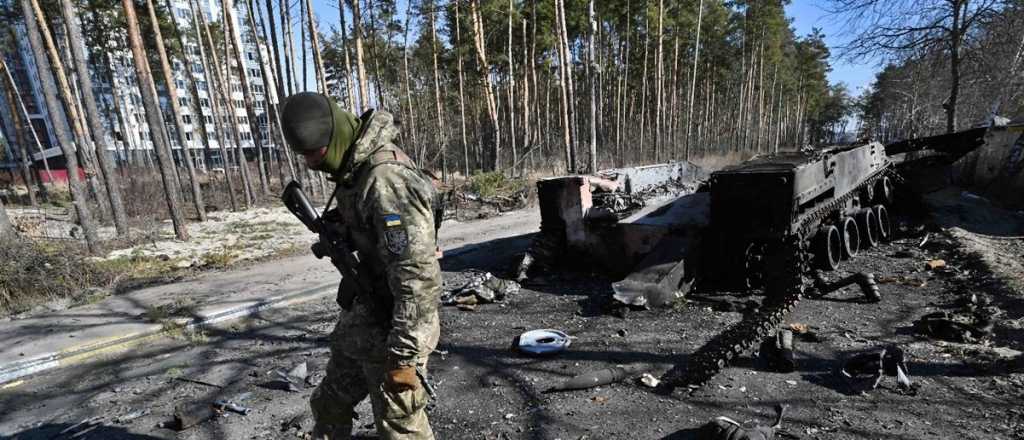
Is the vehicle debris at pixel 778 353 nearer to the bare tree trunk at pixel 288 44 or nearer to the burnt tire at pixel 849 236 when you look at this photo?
the burnt tire at pixel 849 236

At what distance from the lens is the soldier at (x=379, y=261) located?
2006 mm

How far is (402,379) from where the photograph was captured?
2.05 meters

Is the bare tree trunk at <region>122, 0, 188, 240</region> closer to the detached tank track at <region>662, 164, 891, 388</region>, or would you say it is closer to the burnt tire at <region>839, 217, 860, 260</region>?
the detached tank track at <region>662, 164, 891, 388</region>

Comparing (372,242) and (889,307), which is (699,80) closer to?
(889,307)

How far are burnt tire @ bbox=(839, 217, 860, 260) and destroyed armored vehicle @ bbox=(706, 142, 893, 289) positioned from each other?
11mm

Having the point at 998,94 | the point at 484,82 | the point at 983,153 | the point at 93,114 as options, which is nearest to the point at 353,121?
the point at 93,114

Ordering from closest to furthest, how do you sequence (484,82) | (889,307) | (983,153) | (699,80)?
(889,307), (983,153), (484,82), (699,80)

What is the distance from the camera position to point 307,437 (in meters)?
3.04

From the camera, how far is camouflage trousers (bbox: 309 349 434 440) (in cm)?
212

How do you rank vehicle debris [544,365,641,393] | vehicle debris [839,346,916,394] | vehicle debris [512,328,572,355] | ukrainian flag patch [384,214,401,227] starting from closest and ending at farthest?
ukrainian flag patch [384,214,401,227]
vehicle debris [839,346,916,394]
vehicle debris [544,365,641,393]
vehicle debris [512,328,572,355]

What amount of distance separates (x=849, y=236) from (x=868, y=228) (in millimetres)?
552

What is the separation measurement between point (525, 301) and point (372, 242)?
3.83 metres

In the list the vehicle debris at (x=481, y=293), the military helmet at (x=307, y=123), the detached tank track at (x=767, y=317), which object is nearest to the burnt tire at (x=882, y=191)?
the detached tank track at (x=767, y=317)

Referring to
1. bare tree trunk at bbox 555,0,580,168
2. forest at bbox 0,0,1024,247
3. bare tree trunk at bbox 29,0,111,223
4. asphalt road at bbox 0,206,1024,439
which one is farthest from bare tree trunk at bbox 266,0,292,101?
asphalt road at bbox 0,206,1024,439
